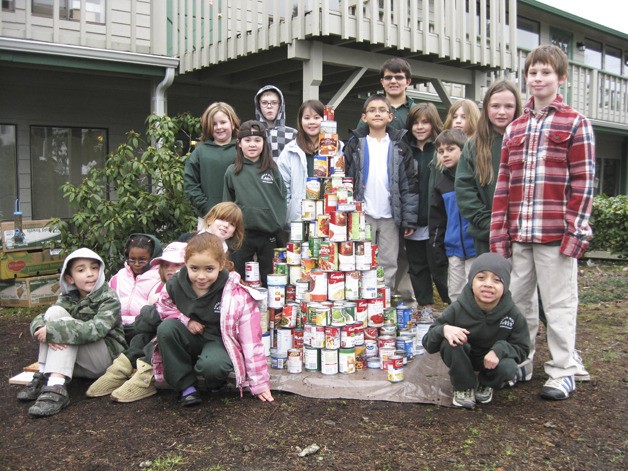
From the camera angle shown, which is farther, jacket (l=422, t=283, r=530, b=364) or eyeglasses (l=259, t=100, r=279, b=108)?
eyeglasses (l=259, t=100, r=279, b=108)

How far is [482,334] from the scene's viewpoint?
3658mm

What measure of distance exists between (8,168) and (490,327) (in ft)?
24.3

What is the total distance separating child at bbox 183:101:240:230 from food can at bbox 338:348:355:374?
189cm

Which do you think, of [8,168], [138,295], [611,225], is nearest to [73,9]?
[8,168]

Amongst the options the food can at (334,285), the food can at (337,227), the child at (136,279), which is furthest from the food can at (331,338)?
the child at (136,279)

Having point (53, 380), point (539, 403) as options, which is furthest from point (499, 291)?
point (53, 380)

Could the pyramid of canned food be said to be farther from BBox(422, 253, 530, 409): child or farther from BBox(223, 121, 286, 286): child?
BBox(422, 253, 530, 409): child

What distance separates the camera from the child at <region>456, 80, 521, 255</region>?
418 cm

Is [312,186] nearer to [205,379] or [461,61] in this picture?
[205,379]

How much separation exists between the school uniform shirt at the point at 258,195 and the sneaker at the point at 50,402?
1878 mm

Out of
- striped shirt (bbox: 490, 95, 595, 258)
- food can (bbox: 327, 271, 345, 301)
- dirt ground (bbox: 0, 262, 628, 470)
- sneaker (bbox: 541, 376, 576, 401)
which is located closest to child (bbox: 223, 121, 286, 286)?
food can (bbox: 327, 271, 345, 301)

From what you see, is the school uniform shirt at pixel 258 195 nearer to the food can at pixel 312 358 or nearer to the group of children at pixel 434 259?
the group of children at pixel 434 259

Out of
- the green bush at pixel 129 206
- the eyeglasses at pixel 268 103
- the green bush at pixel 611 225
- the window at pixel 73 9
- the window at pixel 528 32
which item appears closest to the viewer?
the eyeglasses at pixel 268 103

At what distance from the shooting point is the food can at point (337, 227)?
14.4 ft
